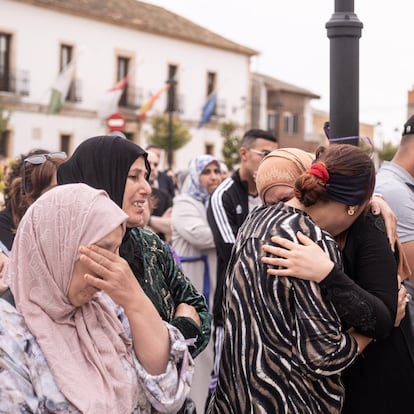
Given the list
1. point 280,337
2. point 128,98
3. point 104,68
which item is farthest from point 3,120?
point 280,337

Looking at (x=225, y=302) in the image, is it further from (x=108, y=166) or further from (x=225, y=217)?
(x=225, y=217)

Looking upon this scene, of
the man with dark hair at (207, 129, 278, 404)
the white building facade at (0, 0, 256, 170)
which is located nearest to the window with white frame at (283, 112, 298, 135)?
the white building facade at (0, 0, 256, 170)

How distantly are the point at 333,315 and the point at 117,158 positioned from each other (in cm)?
106

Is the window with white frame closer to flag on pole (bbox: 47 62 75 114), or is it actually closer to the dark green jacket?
flag on pole (bbox: 47 62 75 114)

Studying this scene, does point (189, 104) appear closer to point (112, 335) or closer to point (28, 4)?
point (28, 4)

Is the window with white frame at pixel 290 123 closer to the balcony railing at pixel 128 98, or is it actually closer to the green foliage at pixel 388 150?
the green foliage at pixel 388 150

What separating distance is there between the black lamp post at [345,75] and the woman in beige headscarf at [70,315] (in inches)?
66.0

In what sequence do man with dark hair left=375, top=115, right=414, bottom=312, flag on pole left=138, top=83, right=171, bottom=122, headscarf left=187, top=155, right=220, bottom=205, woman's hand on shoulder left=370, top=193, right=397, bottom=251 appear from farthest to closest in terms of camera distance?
flag on pole left=138, top=83, right=171, bottom=122 < headscarf left=187, top=155, right=220, bottom=205 < man with dark hair left=375, top=115, right=414, bottom=312 < woman's hand on shoulder left=370, top=193, right=397, bottom=251

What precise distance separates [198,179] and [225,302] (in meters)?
4.09

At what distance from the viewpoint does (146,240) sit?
3.63m

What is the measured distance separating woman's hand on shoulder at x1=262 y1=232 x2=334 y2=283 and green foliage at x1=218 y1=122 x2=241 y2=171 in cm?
3683

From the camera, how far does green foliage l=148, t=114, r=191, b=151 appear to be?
3947 centimetres

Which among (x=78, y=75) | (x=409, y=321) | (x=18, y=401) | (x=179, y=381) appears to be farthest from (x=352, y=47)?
(x=78, y=75)

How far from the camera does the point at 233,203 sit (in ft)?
21.3
